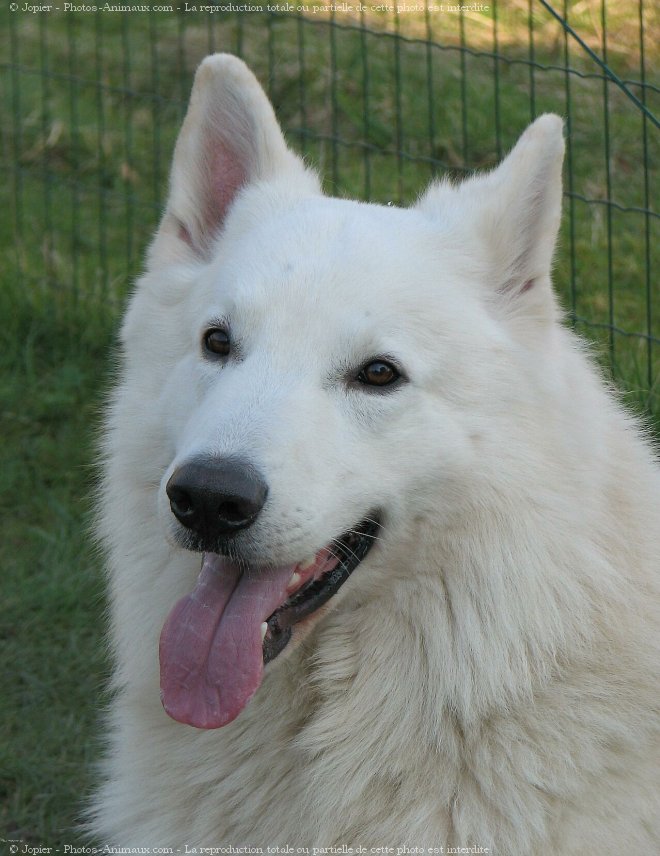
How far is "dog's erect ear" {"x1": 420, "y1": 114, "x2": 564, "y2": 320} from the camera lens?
2.86m

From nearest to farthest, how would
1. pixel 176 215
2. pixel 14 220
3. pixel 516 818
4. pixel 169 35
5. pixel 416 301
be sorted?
1. pixel 516 818
2. pixel 416 301
3. pixel 176 215
4. pixel 14 220
5. pixel 169 35

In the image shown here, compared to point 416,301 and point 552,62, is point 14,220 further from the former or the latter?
point 416,301

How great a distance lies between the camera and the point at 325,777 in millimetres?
2744

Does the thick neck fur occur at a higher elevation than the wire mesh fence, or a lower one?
lower

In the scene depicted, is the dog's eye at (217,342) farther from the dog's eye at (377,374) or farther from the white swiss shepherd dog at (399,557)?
the dog's eye at (377,374)

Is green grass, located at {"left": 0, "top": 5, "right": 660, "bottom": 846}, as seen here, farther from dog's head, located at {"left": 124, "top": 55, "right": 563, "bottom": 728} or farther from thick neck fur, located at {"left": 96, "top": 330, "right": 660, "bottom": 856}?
dog's head, located at {"left": 124, "top": 55, "right": 563, "bottom": 728}

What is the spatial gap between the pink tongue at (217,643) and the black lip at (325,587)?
4 centimetres

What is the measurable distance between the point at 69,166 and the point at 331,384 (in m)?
5.68

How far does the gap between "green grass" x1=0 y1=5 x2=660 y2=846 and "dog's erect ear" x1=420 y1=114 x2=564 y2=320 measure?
1.74m

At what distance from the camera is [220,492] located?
8.00 feet

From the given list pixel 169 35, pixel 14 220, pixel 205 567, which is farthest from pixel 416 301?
pixel 169 35

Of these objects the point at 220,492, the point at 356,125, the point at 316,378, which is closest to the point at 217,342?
the point at 316,378

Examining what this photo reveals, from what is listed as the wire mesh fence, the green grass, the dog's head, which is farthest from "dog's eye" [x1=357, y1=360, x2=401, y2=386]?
the wire mesh fence

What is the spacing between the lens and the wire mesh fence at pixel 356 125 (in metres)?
6.40
